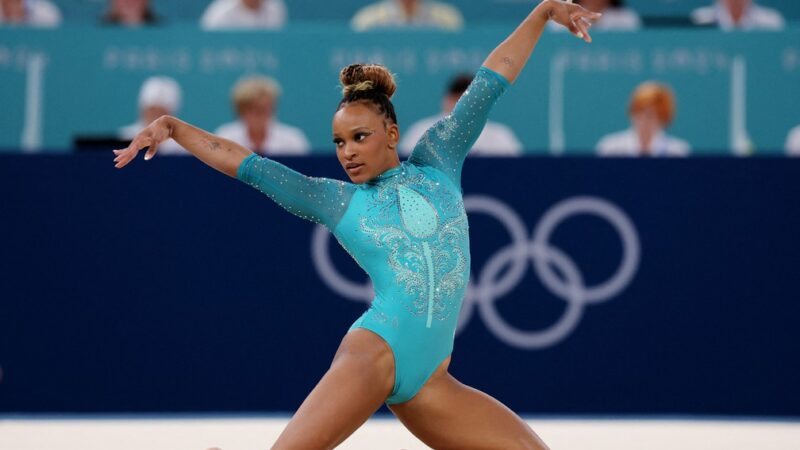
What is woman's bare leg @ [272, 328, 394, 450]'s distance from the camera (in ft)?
11.8

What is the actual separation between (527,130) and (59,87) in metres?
3.00

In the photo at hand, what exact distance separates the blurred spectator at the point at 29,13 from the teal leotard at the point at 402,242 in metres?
5.02

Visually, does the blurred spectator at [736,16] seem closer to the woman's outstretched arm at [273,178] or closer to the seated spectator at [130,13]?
the seated spectator at [130,13]

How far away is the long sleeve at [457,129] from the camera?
4.11 metres

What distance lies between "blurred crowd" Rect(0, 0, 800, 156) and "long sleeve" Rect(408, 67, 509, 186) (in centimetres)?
269

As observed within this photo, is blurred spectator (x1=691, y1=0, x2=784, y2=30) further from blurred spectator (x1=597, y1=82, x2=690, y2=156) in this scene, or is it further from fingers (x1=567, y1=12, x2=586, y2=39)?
fingers (x1=567, y1=12, x2=586, y2=39)

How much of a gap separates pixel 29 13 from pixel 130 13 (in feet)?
2.97

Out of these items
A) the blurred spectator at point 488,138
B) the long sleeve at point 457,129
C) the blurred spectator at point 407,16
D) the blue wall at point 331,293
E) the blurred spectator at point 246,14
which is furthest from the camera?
the blurred spectator at point 246,14

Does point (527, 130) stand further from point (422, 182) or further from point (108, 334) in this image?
point (422, 182)

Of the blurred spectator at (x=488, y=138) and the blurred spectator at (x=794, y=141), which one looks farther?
the blurred spectator at (x=794, y=141)

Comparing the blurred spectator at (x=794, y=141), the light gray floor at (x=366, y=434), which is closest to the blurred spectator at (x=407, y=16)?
the blurred spectator at (x=794, y=141)

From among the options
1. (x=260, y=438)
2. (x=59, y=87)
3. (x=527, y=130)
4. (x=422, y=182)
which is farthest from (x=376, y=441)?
(x=59, y=87)

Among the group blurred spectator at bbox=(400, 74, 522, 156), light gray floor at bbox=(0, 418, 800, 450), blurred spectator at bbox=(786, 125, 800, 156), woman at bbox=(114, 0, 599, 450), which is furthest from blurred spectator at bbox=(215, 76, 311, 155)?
woman at bbox=(114, 0, 599, 450)

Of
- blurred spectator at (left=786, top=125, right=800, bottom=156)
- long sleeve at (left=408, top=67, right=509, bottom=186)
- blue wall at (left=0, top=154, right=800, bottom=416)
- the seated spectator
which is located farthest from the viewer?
the seated spectator
